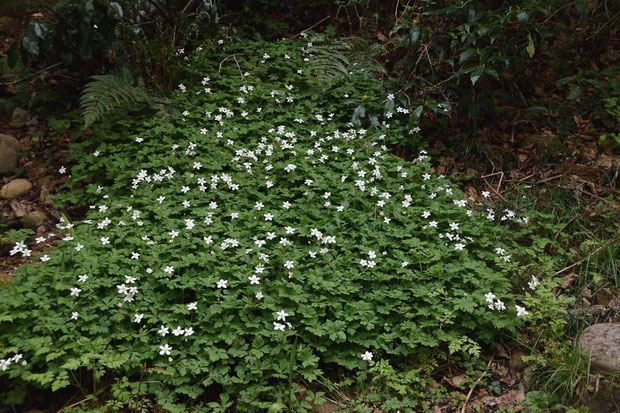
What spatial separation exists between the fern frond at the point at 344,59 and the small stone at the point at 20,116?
3150mm

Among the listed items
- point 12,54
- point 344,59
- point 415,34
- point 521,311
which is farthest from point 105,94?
point 521,311

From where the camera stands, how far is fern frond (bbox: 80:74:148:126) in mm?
4461

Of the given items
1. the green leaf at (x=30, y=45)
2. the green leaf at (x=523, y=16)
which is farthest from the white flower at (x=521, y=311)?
the green leaf at (x=30, y=45)

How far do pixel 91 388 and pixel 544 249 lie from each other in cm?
360

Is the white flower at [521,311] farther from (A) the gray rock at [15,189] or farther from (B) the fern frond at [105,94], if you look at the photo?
(A) the gray rock at [15,189]

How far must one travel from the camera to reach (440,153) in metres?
5.20

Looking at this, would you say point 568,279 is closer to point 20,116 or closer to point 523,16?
point 523,16

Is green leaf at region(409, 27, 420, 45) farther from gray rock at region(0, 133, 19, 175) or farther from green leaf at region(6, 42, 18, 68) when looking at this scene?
Result: gray rock at region(0, 133, 19, 175)

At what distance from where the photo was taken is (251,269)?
3.46 metres

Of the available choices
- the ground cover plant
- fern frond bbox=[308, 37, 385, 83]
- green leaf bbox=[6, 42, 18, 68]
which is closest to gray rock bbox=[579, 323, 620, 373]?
the ground cover plant

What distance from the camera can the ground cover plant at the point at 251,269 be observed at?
296 centimetres

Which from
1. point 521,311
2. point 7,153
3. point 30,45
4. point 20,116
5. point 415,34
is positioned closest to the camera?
point 521,311

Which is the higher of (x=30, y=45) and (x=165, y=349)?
(x=30, y=45)

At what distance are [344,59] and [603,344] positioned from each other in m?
3.81
